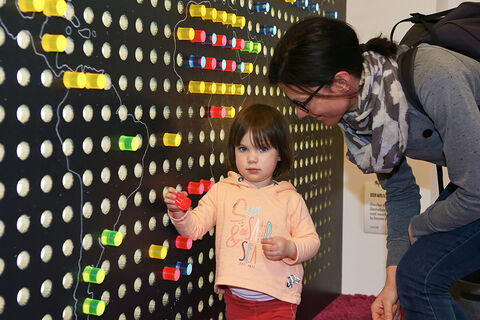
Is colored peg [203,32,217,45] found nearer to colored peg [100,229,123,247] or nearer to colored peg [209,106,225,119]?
colored peg [209,106,225,119]

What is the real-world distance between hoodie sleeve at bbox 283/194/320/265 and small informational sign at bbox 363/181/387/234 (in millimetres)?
986

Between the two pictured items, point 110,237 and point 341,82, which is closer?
point 110,237

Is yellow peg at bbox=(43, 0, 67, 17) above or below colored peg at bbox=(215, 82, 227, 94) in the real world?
above

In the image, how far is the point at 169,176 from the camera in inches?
53.3

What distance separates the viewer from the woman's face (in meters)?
1.29

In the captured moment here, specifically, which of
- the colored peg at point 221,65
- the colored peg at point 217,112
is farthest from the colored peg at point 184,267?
the colored peg at point 221,65

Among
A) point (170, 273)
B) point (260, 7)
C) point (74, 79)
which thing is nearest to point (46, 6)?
point (74, 79)

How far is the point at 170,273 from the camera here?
1343mm

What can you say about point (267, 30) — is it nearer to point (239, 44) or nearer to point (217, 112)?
point (239, 44)

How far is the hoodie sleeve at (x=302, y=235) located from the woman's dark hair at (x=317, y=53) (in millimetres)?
352

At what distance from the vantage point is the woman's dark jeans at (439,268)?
1.31 metres

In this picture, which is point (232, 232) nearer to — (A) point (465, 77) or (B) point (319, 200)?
(A) point (465, 77)

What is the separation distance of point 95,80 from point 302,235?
66 centimetres

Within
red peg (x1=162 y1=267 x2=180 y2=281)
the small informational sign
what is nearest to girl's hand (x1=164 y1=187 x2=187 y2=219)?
red peg (x1=162 y1=267 x2=180 y2=281)
